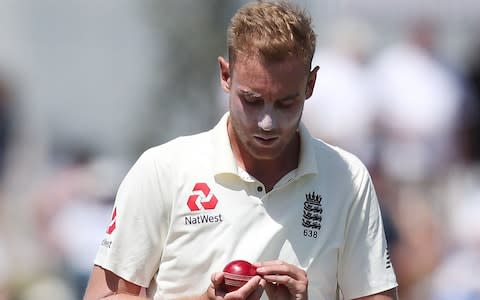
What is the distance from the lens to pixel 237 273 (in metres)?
4.55

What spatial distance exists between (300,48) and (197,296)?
101cm

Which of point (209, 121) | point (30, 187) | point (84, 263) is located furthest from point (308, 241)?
point (209, 121)

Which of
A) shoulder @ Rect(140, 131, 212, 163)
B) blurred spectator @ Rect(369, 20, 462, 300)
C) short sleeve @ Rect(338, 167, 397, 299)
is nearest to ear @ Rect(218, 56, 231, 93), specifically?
shoulder @ Rect(140, 131, 212, 163)

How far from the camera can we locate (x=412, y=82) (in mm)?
10469

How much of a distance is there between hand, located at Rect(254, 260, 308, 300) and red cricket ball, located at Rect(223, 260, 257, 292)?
3 centimetres

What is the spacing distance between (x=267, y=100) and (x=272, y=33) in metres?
0.25

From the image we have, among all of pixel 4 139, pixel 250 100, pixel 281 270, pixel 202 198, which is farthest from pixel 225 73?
pixel 4 139

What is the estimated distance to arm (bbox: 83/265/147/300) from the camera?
495 cm

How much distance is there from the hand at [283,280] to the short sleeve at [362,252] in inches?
15.1

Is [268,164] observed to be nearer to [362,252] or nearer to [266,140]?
[266,140]

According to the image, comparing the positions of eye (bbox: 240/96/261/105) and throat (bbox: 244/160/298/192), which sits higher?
eye (bbox: 240/96/261/105)

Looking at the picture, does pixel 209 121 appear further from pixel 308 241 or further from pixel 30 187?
pixel 308 241

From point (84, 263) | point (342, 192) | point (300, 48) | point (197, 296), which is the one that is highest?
point (300, 48)

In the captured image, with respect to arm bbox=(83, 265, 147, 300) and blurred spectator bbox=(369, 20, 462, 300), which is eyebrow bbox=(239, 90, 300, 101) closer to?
arm bbox=(83, 265, 147, 300)
